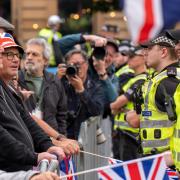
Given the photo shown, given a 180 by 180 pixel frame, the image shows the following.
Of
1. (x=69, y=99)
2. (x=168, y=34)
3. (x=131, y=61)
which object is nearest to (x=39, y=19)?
(x=131, y=61)

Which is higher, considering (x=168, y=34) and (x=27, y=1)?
(x=168, y=34)

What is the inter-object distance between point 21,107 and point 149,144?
1344 millimetres

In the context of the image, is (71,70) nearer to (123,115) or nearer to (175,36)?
(123,115)

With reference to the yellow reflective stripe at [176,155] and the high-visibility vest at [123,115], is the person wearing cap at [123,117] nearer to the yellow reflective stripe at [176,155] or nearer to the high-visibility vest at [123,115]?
the high-visibility vest at [123,115]

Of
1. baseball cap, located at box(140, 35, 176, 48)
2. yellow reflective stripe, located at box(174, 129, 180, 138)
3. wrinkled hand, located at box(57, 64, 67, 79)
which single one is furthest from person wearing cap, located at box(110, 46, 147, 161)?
yellow reflective stripe, located at box(174, 129, 180, 138)

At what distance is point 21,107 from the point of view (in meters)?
6.29

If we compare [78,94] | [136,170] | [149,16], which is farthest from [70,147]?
[78,94]

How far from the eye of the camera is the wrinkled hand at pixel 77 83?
9000 mm

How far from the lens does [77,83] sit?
9.00 m

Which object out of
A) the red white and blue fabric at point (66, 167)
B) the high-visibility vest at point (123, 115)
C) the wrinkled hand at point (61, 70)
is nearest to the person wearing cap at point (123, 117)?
the high-visibility vest at point (123, 115)

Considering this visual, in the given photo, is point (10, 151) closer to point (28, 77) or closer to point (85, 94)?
point (28, 77)

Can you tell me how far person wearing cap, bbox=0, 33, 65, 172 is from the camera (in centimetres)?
550

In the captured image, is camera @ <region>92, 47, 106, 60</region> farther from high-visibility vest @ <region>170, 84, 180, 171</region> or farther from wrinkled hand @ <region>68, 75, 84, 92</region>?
high-visibility vest @ <region>170, 84, 180, 171</region>

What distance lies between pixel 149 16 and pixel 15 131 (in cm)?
125
